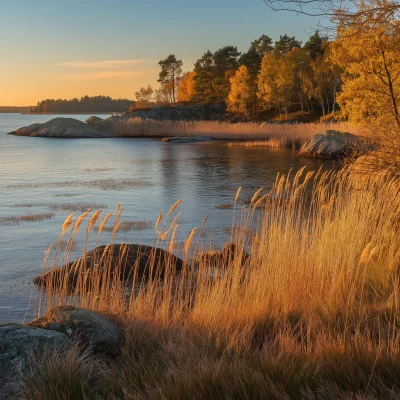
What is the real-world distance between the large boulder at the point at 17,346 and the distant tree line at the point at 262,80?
5292cm

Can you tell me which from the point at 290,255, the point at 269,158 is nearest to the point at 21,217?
the point at 290,255

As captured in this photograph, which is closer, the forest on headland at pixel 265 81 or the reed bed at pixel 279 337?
the reed bed at pixel 279 337

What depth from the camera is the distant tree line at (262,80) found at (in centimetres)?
6653

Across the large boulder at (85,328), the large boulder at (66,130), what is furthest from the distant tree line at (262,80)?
the large boulder at (85,328)

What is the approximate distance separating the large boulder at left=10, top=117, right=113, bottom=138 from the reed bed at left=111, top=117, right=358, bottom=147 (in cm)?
218

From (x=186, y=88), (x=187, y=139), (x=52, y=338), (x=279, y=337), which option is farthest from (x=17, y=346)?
(x=186, y=88)

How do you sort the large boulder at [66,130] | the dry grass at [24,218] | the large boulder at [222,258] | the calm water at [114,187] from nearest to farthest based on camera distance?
the large boulder at [222,258] < the calm water at [114,187] < the dry grass at [24,218] < the large boulder at [66,130]

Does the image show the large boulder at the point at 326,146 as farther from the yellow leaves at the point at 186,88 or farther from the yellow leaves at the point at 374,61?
the yellow leaves at the point at 186,88

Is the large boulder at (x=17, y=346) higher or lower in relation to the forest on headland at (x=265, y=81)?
lower

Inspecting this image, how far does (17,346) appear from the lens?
389 centimetres

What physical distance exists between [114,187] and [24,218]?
672 centimetres

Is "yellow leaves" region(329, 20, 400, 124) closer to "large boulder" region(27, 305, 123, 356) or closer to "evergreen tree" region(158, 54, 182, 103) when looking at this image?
"large boulder" region(27, 305, 123, 356)

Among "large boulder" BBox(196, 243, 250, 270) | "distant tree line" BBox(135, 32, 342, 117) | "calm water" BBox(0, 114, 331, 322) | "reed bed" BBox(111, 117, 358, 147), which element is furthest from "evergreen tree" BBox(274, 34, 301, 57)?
"large boulder" BBox(196, 243, 250, 270)

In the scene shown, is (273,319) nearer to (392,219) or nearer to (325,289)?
(325,289)
